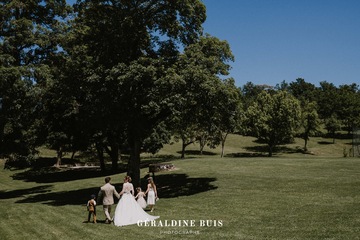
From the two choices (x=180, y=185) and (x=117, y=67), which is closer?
(x=117, y=67)

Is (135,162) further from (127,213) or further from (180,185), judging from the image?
(127,213)

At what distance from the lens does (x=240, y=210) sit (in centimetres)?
1761

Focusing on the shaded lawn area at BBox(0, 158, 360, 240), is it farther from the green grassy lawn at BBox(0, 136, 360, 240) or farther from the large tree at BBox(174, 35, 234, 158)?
the large tree at BBox(174, 35, 234, 158)

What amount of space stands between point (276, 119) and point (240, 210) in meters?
59.8

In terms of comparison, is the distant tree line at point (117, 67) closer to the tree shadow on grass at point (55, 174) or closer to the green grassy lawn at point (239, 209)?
the green grassy lawn at point (239, 209)

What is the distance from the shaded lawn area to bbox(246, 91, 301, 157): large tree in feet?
136

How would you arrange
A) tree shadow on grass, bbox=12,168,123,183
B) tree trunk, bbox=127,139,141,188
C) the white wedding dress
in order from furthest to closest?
tree shadow on grass, bbox=12,168,123,183 < tree trunk, bbox=127,139,141,188 < the white wedding dress

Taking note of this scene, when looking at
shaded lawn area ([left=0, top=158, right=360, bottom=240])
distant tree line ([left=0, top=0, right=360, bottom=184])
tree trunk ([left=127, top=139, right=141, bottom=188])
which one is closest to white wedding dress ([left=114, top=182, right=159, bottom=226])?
shaded lawn area ([left=0, top=158, right=360, bottom=240])

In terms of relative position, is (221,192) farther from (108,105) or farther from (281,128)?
(281,128)

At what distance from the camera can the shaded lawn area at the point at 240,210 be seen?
1328 centimetres

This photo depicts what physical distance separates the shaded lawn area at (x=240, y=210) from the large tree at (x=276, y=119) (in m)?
41.6

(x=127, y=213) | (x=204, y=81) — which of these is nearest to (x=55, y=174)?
(x=204, y=81)

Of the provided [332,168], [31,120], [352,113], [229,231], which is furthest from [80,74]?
[352,113]

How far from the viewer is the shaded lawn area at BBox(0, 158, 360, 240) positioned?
13.3 metres
